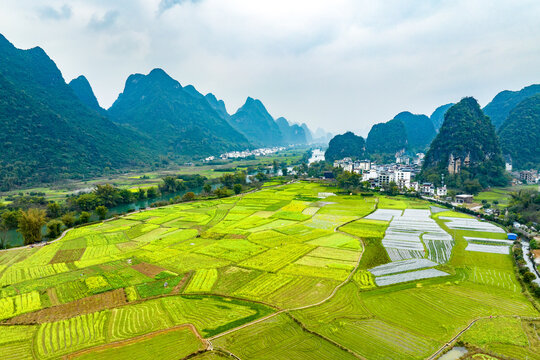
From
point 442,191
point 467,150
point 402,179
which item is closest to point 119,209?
point 402,179

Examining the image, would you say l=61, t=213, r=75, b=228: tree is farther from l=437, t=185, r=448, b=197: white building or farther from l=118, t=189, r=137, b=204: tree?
l=437, t=185, r=448, b=197: white building

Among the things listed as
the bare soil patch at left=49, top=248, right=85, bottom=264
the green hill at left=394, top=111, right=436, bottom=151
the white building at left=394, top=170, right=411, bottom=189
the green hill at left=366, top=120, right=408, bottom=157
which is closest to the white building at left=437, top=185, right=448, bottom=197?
the white building at left=394, top=170, right=411, bottom=189

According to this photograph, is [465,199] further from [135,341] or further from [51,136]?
[51,136]

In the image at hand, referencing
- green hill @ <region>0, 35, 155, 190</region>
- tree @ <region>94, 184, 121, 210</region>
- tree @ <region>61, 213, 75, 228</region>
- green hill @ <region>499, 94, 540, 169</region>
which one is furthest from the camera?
green hill @ <region>499, 94, 540, 169</region>

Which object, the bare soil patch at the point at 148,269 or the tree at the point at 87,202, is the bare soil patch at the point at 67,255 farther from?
the tree at the point at 87,202

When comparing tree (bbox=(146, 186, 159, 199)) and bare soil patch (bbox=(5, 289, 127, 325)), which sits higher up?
tree (bbox=(146, 186, 159, 199))

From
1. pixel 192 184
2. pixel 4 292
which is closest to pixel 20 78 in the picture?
pixel 192 184
